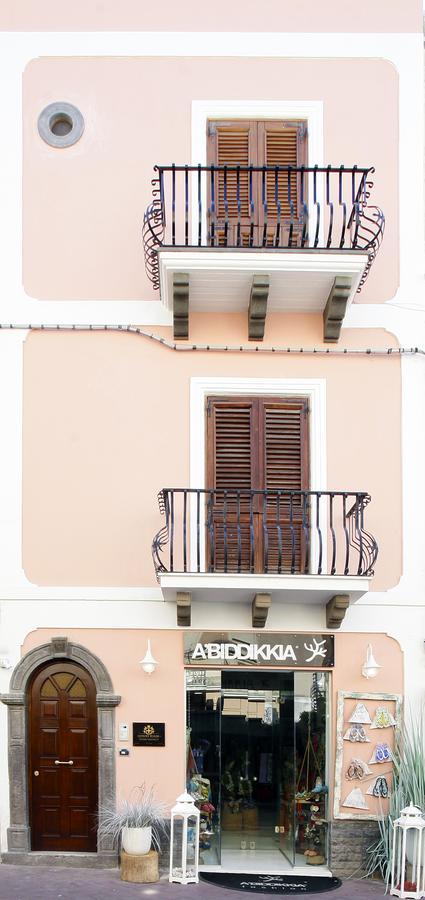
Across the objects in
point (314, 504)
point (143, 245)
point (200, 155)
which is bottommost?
point (314, 504)

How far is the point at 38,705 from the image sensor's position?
13234 millimetres

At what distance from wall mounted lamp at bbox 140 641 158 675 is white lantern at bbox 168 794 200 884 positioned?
1.33 m

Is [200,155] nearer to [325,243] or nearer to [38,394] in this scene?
[325,243]

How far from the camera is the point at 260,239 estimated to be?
13398mm

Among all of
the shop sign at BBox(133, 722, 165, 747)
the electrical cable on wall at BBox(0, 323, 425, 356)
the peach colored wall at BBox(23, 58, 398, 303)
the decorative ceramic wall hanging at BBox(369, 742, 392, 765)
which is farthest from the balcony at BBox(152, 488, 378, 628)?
the peach colored wall at BBox(23, 58, 398, 303)

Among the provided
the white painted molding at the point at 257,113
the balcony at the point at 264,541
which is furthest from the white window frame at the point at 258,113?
the balcony at the point at 264,541

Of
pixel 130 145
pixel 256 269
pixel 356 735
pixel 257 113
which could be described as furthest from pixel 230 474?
pixel 257 113

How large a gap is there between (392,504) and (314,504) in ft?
2.87

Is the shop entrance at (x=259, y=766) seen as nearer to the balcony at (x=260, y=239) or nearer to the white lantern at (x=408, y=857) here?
the white lantern at (x=408, y=857)

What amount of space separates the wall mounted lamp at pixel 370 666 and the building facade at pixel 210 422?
0.13 ft

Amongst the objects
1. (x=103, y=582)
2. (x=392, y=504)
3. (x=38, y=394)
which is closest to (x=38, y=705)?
(x=103, y=582)

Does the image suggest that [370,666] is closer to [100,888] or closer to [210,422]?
[210,422]

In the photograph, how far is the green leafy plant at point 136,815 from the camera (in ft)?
41.2

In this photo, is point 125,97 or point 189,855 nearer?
point 189,855
